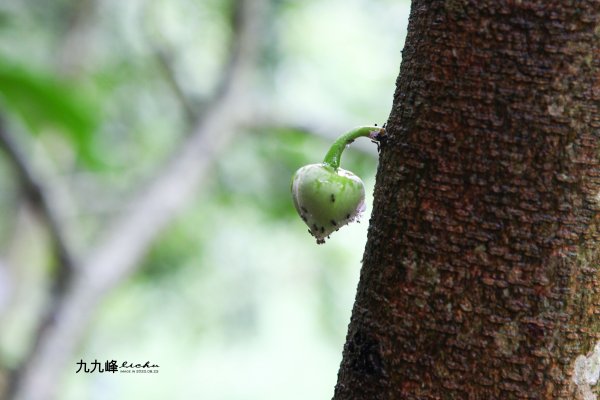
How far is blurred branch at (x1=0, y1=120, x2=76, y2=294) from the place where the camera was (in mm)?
3727

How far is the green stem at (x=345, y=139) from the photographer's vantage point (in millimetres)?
969

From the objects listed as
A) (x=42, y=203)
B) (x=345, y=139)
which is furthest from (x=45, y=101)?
(x=345, y=139)

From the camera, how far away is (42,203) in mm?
3996

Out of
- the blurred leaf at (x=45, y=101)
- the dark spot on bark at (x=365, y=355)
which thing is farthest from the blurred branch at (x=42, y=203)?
the dark spot on bark at (x=365, y=355)

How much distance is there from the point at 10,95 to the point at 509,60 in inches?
104

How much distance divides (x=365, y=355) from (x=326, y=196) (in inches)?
A: 10.4

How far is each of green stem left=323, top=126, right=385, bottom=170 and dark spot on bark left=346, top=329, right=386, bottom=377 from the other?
23cm

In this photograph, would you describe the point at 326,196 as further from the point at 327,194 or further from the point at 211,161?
the point at 211,161

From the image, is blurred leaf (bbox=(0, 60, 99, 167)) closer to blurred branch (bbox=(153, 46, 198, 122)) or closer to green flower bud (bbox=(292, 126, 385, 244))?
blurred branch (bbox=(153, 46, 198, 122))

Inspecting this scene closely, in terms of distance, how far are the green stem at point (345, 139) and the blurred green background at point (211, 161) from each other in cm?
356

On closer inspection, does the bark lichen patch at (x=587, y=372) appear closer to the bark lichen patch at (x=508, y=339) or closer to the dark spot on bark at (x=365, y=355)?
the bark lichen patch at (x=508, y=339)

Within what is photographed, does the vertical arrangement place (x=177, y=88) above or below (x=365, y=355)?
above

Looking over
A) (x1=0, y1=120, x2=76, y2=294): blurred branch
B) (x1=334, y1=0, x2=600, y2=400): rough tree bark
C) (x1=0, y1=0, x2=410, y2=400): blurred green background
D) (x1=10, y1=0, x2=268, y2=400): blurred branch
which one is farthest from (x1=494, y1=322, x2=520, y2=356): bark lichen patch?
(x1=0, y1=0, x2=410, y2=400): blurred green background

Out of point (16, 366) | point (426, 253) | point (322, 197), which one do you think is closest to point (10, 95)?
point (16, 366)
